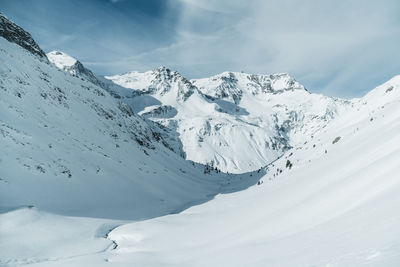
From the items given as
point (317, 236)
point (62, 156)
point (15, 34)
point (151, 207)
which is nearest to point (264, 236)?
point (317, 236)

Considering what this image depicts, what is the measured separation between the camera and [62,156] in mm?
28109

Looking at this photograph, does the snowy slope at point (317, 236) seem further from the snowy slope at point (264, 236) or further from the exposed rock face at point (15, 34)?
the exposed rock face at point (15, 34)

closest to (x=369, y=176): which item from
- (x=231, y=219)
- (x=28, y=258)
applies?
(x=231, y=219)

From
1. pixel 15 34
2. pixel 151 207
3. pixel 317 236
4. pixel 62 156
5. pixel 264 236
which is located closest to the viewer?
pixel 317 236

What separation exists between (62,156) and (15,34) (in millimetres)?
57976

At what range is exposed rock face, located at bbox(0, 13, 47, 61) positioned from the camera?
61.4 m

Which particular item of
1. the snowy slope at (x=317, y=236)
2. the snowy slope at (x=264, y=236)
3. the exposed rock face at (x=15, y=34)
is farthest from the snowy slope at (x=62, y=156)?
the snowy slope at (x=317, y=236)

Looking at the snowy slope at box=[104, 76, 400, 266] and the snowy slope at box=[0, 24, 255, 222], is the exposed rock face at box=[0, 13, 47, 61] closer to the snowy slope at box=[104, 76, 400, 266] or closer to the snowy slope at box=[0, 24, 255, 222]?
the snowy slope at box=[0, 24, 255, 222]

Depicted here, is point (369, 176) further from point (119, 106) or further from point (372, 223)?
point (119, 106)

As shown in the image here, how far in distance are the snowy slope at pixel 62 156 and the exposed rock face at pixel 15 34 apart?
35.4ft

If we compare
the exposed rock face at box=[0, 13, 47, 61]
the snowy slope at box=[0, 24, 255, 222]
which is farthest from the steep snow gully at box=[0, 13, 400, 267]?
the exposed rock face at box=[0, 13, 47, 61]

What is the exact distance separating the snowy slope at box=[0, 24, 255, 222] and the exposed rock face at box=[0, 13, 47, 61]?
10.8 meters

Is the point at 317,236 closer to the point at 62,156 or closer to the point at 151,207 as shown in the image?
the point at 151,207

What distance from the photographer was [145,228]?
16969 mm
